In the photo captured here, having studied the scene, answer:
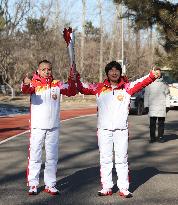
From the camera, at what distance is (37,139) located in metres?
6.95

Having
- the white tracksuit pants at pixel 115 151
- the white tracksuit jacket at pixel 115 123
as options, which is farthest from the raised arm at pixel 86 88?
the white tracksuit pants at pixel 115 151

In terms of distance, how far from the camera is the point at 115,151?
6.92m

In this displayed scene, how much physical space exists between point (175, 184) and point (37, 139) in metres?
2.24

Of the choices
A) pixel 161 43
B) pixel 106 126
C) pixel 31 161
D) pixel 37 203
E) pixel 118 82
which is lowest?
pixel 37 203

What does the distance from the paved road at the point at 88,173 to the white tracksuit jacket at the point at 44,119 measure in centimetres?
43

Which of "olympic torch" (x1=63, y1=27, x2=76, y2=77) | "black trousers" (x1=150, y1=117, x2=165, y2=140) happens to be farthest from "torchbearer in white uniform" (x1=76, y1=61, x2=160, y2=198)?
"black trousers" (x1=150, y1=117, x2=165, y2=140)

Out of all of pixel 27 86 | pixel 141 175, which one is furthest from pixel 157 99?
pixel 27 86

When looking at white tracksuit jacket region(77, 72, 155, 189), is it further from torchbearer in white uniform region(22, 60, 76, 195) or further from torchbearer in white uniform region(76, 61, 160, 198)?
torchbearer in white uniform region(22, 60, 76, 195)

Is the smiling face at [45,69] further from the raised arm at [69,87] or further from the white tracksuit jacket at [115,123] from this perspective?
the white tracksuit jacket at [115,123]

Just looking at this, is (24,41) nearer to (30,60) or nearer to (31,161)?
(30,60)

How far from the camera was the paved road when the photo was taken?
6.75 m

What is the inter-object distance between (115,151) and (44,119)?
41.4 inches

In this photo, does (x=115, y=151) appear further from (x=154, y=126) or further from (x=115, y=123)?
(x=154, y=126)

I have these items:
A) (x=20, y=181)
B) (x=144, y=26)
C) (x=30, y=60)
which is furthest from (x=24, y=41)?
(x=20, y=181)
